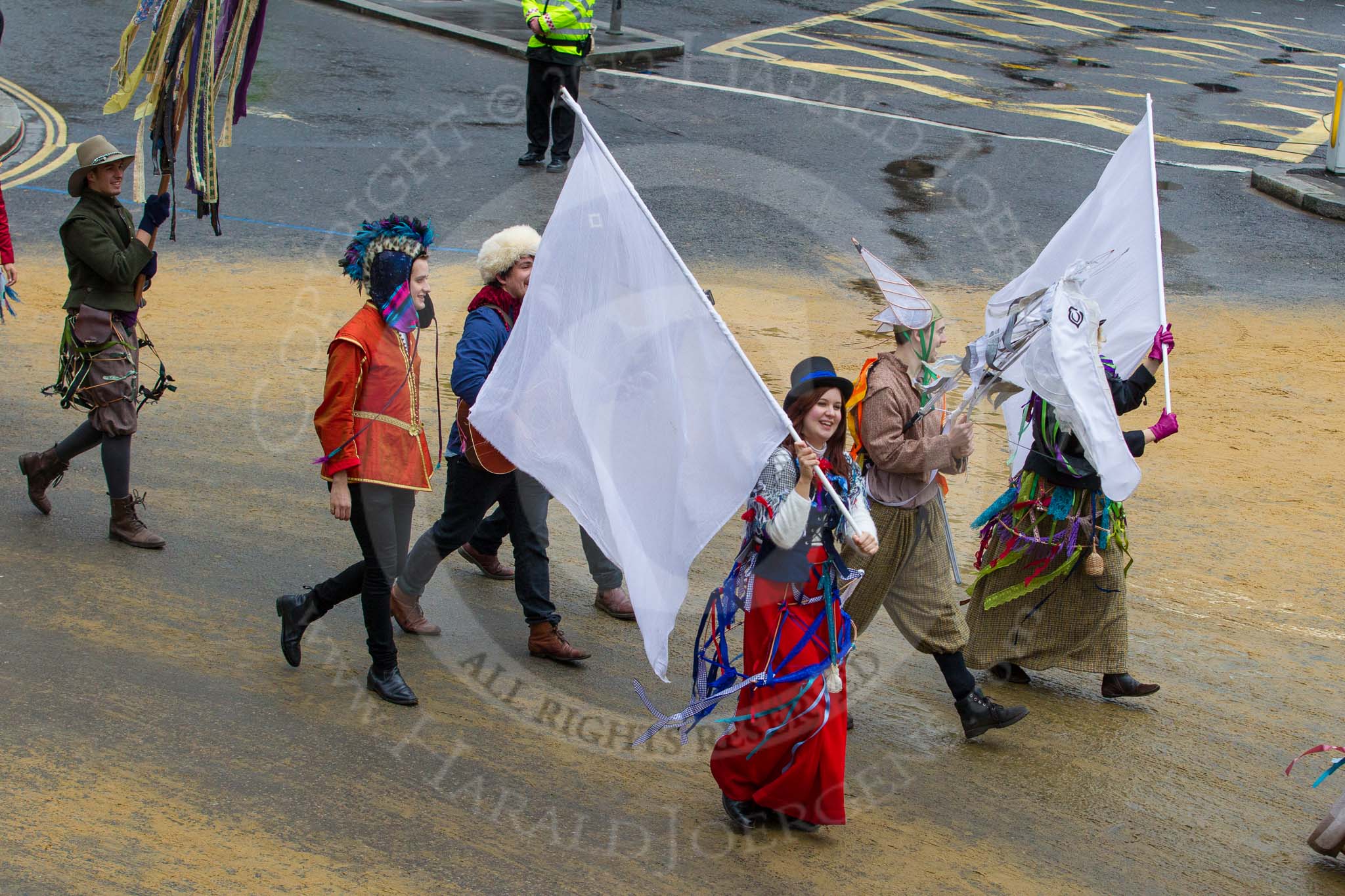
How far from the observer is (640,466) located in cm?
421

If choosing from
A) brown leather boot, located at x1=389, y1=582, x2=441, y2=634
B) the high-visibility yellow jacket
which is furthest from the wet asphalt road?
brown leather boot, located at x1=389, y1=582, x2=441, y2=634

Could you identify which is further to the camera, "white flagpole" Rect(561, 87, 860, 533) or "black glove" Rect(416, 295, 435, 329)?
"black glove" Rect(416, 295, 435, 329)

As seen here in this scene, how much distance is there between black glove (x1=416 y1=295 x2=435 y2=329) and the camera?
4.91 m

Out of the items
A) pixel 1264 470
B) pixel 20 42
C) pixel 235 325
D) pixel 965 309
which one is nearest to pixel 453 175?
pixel 235 325

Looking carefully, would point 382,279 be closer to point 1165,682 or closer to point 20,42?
point 1165,682

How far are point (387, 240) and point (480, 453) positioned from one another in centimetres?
92

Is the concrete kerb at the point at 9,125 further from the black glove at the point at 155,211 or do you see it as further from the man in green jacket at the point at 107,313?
the black glove at the point at 155,211

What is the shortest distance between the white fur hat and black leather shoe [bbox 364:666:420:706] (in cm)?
159

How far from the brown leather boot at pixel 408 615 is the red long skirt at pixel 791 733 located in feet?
5.83

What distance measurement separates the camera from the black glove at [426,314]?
16.1 ft

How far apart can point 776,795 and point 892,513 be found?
125cm

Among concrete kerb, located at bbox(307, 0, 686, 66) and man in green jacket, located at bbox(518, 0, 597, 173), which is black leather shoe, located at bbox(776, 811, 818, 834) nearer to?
man in green jacket, located at bbox(518, 0, 597, 173)

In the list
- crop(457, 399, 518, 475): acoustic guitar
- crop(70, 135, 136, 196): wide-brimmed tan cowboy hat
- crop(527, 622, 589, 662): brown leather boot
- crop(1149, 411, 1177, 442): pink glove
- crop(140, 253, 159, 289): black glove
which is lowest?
crop(527, 622, 589, 662): brown leather boot

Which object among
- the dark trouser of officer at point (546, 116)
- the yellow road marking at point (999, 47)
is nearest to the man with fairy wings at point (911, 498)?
the dark trouser of officer at point (546, 116)
